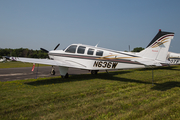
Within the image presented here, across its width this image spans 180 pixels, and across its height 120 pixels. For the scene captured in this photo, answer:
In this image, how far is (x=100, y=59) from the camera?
1032cm

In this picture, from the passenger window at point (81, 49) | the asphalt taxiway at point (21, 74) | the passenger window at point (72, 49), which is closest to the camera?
the passenger window at point (81, 49)

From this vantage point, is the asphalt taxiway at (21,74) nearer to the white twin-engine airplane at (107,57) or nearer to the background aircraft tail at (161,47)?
the white twin-engine airplane at (107,57)

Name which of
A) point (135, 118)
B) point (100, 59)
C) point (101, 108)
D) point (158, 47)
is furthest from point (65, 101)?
point (158, 47)

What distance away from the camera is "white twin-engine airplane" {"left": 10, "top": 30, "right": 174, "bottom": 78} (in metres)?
8.85

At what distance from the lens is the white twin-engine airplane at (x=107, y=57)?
885 centimetres

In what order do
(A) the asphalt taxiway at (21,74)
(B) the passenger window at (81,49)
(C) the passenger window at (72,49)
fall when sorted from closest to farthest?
(B) the passenger window at (81,49) → (C) the passenger window at (72,49) → (A) the asphalt taxiway at (21,74)

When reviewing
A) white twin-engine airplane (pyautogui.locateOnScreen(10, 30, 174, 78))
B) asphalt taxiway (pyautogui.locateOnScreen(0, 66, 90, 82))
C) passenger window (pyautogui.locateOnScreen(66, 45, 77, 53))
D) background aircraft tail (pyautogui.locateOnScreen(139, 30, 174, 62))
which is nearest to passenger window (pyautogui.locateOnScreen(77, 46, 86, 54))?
white twin-engine airplane (pyautogui.locateOnScreen(10, 30, 174, 78))

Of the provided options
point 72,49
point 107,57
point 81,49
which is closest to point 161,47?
point 107,57

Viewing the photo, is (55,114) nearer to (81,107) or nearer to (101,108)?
(81,107)

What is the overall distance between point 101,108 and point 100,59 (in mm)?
5968

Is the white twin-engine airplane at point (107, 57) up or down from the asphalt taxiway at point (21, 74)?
up

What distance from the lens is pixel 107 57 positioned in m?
10.1

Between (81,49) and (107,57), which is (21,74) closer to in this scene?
(81,49)

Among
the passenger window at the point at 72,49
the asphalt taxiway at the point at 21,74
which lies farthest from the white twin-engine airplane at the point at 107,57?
the asphalt taxiway at the point at 21,74
